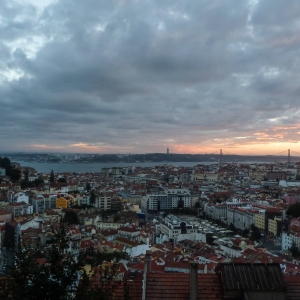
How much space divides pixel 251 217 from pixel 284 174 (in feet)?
60.1

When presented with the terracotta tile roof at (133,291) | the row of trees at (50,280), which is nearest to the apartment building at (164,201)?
the terracotta tile roof at (133,291)

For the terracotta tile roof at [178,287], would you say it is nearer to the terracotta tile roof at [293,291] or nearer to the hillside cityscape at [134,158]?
the terracotta tile roof at [293,291]

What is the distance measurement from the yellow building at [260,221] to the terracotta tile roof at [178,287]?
9.50 metres

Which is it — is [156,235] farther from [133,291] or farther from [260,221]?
[133,291]

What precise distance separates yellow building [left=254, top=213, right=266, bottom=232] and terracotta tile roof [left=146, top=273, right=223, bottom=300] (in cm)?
950

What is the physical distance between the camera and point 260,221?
10.6 metres

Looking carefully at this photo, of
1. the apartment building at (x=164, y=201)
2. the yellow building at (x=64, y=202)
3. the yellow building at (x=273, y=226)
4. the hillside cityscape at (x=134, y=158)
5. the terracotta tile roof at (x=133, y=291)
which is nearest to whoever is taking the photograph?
the terracotta tile roof at (x=133, y=291)

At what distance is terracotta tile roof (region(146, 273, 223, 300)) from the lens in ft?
5.05

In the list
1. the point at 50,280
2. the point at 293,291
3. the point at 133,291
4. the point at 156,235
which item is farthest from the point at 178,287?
the point at 156,235

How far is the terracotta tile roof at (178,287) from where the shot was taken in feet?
5.05

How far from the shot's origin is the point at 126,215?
34.2 ft

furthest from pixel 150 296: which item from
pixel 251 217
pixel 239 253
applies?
pixel 251 217

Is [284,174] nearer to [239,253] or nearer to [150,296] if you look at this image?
[239,253]

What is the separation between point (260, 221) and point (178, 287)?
9.67 metres
